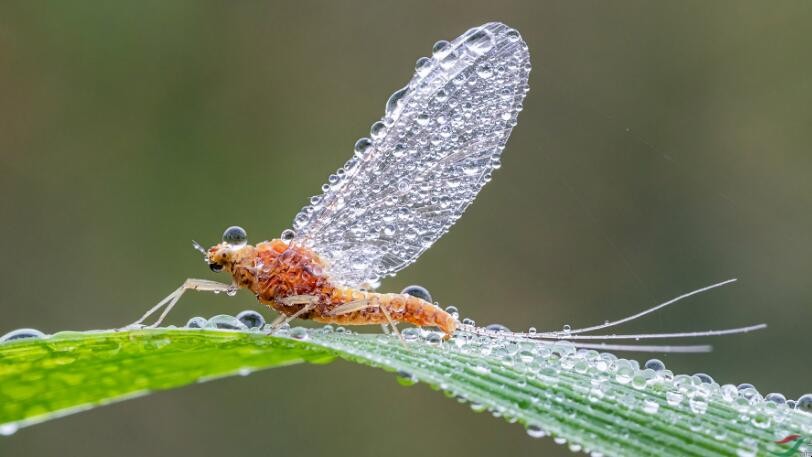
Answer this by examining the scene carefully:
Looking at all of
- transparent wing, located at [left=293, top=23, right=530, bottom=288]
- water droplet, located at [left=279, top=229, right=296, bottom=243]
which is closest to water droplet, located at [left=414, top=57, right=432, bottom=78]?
transparent wing, located at [left=293, top=23, right=530, bottom=288]

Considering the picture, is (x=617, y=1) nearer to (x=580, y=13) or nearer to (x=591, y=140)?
(x=580, y=13)

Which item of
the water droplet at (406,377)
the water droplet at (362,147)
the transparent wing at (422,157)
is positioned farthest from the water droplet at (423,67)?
the water droplet at (406,377)

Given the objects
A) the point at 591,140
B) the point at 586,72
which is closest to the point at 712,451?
the point at 591,140

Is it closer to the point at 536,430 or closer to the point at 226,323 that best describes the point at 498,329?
the point at 226,323

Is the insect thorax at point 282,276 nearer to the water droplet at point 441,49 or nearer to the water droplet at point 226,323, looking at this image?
the water droplet at point 226,323

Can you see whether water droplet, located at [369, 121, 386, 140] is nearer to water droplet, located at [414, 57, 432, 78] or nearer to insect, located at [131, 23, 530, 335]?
insect, located at [131, 23, 530, 335]

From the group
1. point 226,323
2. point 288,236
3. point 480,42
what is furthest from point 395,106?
point 226,323
